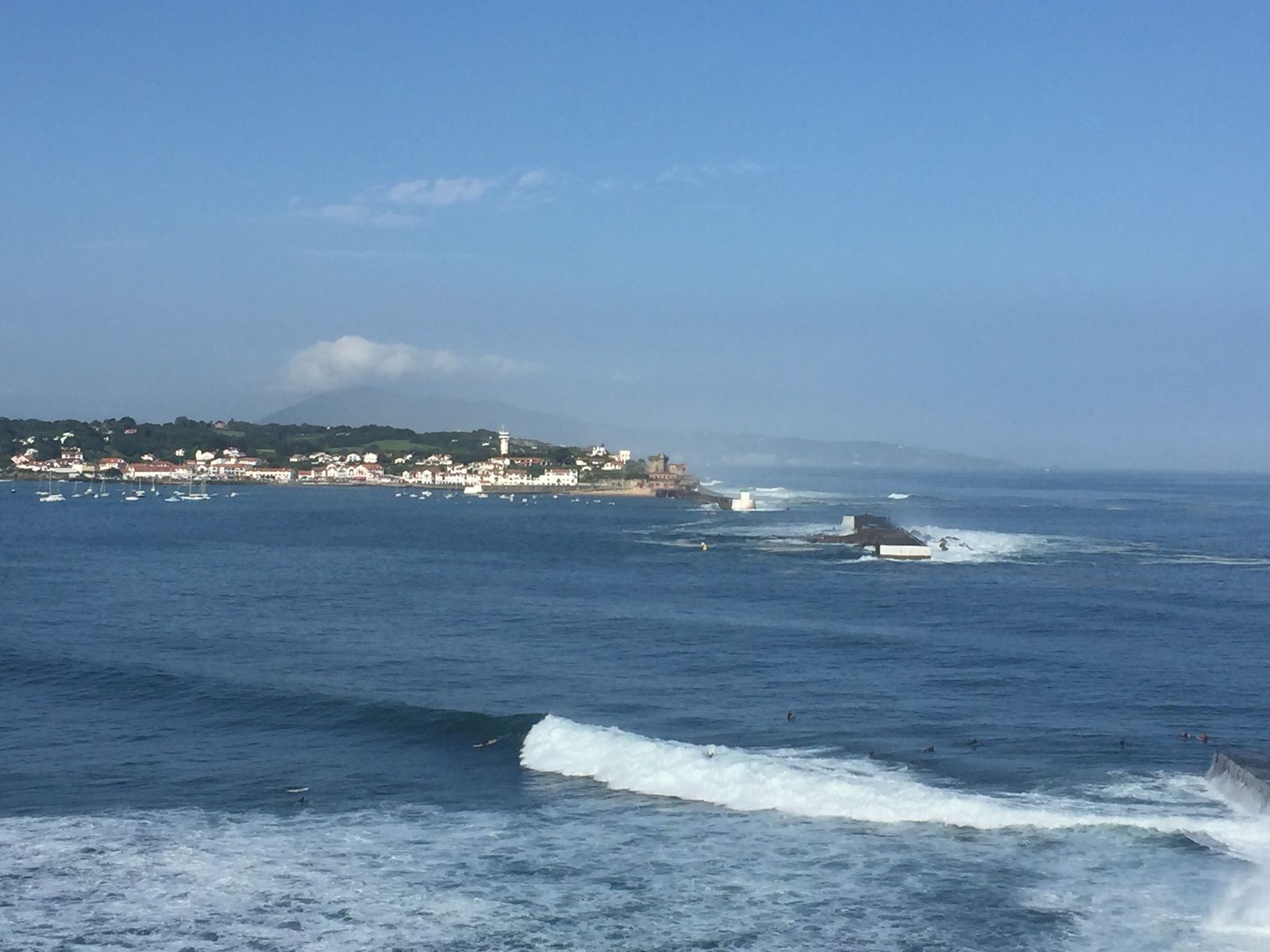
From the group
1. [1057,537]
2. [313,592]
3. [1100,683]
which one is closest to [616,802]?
[1100,683]

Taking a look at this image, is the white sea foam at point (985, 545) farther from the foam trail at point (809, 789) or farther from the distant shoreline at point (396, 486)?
the distant shoreline at point (396, 486)

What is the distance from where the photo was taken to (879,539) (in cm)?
6844

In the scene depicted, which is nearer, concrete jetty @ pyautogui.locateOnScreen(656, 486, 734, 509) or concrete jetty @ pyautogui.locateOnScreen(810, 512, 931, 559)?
concrete jetty @ pyautogui.locateOnScreen(810, 512, 931, 559)

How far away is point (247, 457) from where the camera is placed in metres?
199

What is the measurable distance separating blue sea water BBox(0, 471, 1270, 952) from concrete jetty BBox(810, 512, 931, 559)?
14303mm

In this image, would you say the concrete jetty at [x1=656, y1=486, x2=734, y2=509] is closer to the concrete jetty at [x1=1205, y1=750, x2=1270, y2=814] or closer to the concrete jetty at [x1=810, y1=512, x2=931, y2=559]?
the concrete jetty at [x1=810, y1=512, x2=931, y2=559]

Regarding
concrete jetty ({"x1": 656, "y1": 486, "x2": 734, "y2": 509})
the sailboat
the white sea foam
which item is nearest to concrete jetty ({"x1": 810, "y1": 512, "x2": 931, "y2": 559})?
the white sea foam

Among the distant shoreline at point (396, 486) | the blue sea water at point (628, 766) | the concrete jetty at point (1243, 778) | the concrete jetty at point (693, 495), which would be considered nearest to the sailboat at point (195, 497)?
the distant shoreline at point (396, 486)

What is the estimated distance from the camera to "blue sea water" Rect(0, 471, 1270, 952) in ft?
46.3

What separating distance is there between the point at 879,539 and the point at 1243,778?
165 feet

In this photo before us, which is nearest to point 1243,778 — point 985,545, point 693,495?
point 985,545

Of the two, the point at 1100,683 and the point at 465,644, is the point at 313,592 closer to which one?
the point at 465,644

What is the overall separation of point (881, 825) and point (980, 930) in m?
3.85

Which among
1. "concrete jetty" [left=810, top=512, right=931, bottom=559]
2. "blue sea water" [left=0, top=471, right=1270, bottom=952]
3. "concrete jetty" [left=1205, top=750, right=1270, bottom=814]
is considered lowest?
"blue sea water" [left=0, top=471, right=1270, bottom=952]
